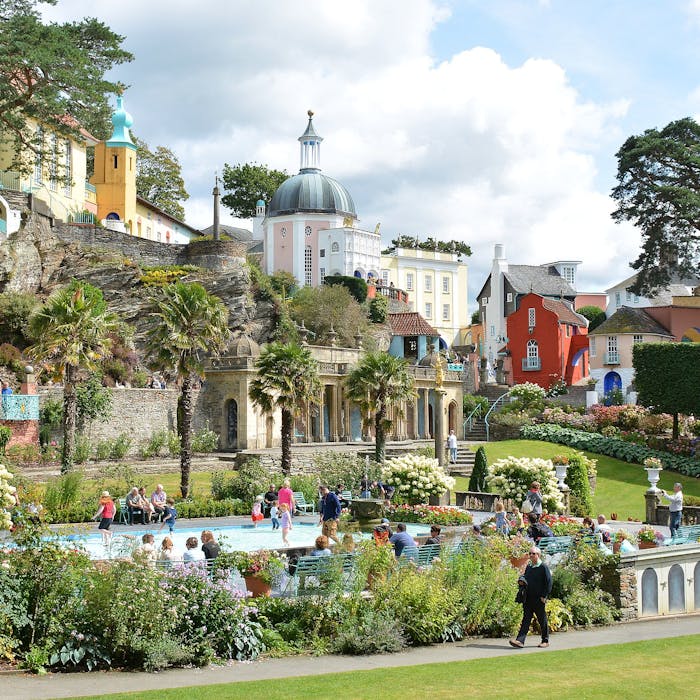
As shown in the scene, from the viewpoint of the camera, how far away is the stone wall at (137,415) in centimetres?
4028

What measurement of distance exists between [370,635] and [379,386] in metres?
24.8

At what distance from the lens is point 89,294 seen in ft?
117

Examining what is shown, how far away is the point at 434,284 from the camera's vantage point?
291ft

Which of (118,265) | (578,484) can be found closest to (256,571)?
(578,484)

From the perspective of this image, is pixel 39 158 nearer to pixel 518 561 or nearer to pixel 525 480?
pixel 525 480

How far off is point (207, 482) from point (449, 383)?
22.0 meters

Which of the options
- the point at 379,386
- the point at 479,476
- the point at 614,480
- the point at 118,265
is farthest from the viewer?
the point at 118,265

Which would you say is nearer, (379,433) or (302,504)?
(302,504)

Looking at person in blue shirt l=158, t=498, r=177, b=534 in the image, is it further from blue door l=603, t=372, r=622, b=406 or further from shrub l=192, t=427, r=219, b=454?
blue door l=603, t=372, r=622, b=406

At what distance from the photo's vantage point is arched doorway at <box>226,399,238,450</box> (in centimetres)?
4473

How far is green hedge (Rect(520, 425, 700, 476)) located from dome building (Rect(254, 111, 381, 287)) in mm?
27691

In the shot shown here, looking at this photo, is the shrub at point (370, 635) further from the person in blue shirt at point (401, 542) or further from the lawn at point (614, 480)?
the lawn at point (614, 480)

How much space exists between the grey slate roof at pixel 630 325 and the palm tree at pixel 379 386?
31813 mm

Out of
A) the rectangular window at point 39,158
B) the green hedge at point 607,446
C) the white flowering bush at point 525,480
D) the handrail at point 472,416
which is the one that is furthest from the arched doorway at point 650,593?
the rectangular window at point 39,158
